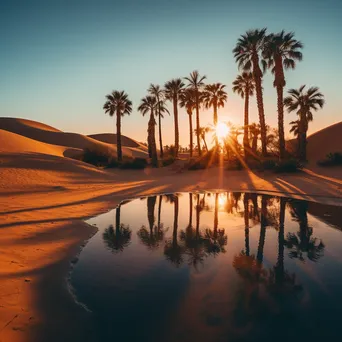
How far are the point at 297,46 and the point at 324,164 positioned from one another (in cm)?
1434

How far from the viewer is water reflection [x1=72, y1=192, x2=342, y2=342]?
492 centimetres

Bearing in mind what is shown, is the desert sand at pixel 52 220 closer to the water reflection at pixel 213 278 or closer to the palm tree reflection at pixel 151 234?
the water reflection at pixel 213 278

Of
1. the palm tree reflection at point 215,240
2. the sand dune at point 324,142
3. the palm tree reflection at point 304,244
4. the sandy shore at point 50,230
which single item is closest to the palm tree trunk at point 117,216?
the sandy shore at point 50,230

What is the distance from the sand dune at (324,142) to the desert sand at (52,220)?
19.2 meters

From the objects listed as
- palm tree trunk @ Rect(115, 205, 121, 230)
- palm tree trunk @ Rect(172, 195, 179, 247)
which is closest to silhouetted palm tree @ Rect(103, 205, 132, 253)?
palm tree trunk @ Rect(115, 205, 121, 230)

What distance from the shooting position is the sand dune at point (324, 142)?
47.8 meters

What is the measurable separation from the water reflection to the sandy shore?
53cm

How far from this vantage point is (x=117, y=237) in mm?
10523

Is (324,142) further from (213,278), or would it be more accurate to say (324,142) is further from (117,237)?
(213,278)

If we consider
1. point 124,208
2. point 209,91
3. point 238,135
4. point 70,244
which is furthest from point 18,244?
point 209,91

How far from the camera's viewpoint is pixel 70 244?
362 inches

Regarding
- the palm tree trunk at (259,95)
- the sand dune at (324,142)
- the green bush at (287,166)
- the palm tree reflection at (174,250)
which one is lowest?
the palm tree reflection at (174,250)

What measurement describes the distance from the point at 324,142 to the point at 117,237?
51736 millimetres

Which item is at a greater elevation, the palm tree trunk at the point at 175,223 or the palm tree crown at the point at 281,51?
the palm tree crown at the point at 281,51
